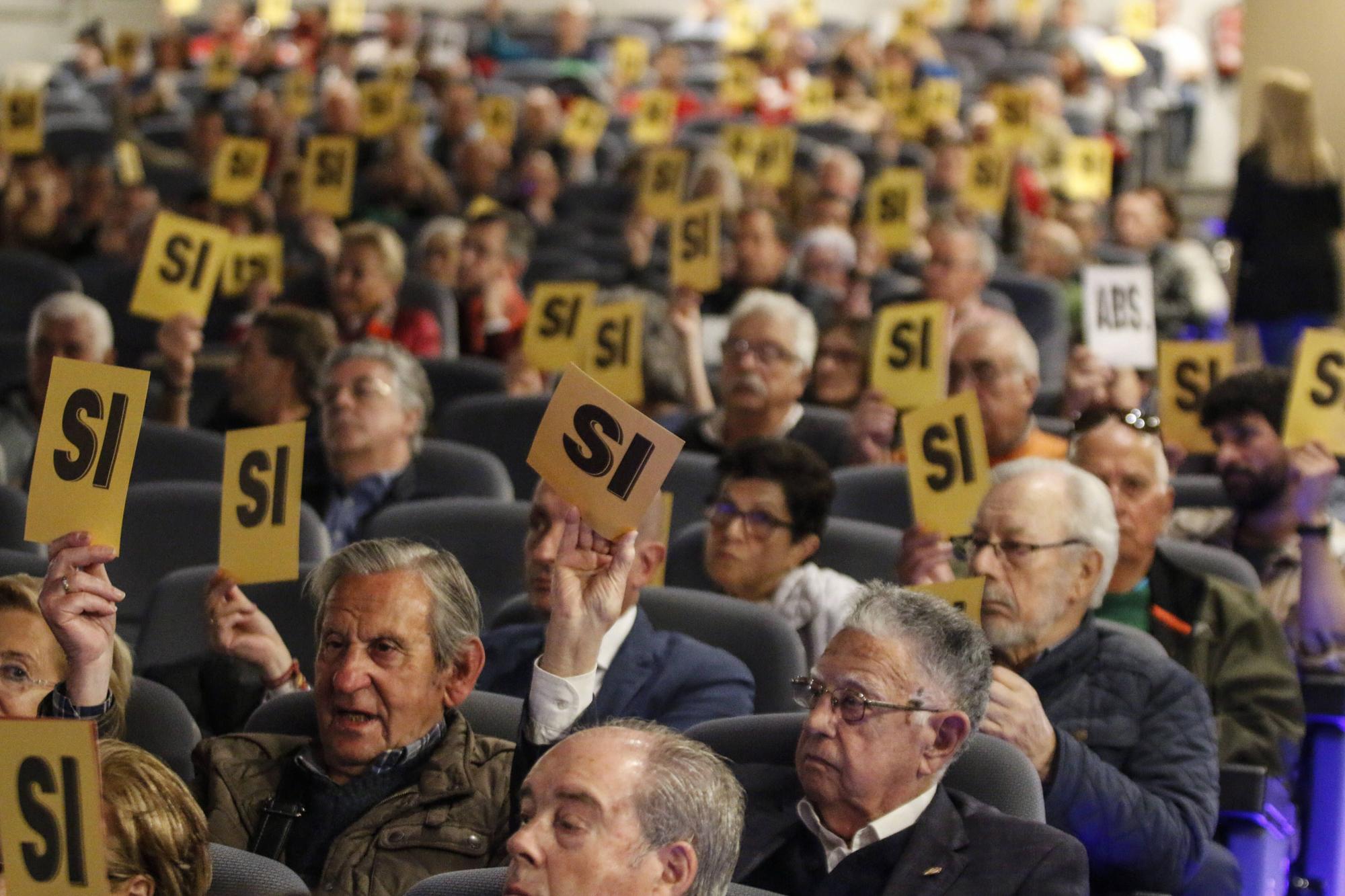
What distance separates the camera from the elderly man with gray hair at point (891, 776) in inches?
104

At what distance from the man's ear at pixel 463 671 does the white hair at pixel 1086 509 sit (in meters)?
1.03

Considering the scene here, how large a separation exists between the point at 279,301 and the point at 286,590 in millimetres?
3321

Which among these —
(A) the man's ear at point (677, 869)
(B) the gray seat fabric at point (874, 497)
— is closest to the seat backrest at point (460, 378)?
(B) the gray seat fabric at point (874, 497)

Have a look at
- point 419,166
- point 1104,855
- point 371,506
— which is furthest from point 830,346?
point 419,166

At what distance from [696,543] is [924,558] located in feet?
2.83

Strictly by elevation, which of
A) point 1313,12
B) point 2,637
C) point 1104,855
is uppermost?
point 1313,12

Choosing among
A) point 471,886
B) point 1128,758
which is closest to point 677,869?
point 471,886

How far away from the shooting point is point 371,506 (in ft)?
15.7

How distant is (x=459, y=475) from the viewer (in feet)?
16.1

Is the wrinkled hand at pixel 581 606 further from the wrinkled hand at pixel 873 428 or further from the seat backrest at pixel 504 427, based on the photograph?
the seat backrest at pixel 504 427

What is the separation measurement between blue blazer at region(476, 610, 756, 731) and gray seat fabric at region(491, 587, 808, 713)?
0.14 m

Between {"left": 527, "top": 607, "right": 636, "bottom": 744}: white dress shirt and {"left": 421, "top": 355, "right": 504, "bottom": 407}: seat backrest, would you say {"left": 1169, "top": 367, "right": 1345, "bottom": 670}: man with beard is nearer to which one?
{"left": 527, "top": 607, "right": 636, "bottom": 744}: white dress shirt

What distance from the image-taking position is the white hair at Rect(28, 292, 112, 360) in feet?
17.8

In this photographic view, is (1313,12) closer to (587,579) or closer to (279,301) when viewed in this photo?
(279,301)
